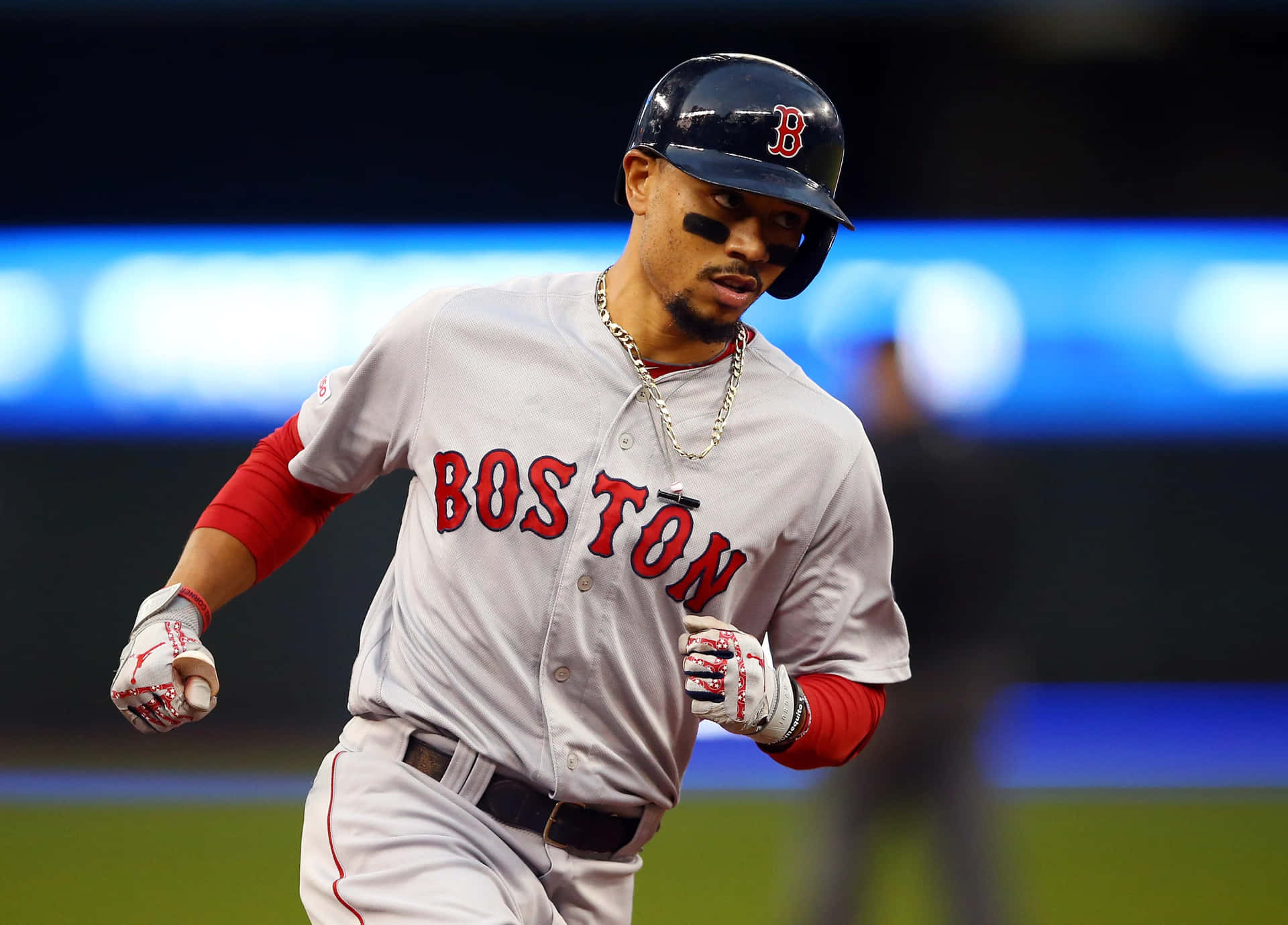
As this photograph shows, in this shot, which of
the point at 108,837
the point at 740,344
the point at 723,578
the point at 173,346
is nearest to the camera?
the point at 723,578

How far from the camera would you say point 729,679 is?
1.83 m

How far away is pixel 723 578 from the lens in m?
1.99

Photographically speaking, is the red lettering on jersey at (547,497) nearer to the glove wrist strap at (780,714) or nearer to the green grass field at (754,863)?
the glove wrist strap at (780,714)

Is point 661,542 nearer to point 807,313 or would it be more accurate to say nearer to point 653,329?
point 653,329

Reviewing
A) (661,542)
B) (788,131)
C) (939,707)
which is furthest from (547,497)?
(939,707)

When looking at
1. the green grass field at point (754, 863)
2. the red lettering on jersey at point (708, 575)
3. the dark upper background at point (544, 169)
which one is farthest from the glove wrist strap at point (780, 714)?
the dark upper background at point (544, 169)

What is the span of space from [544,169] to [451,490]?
5189 millimetres

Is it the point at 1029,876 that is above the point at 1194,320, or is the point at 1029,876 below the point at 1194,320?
below

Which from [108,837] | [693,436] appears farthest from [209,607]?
[108,837]

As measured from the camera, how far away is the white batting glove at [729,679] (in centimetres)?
183

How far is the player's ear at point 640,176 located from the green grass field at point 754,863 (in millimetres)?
1925

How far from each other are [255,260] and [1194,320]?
493 centimetres

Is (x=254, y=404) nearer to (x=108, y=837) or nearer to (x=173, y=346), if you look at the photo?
(x=173, y=346)

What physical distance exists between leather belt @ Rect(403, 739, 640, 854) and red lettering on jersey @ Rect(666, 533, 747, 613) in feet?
1.13
